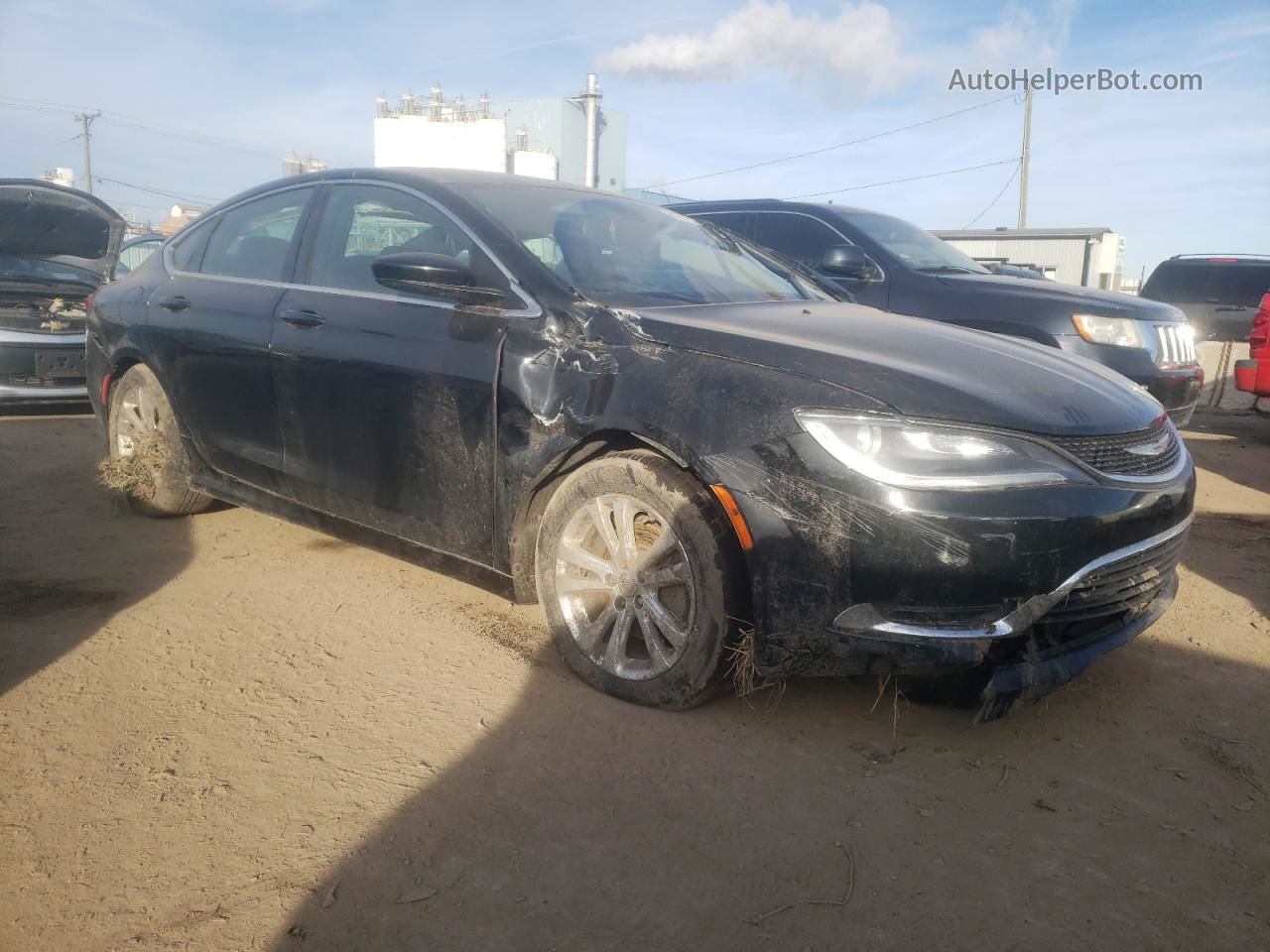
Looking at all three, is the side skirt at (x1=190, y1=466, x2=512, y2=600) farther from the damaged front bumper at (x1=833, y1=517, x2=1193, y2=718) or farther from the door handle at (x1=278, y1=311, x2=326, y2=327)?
the damaged front bumper at (x1=833, y1=517, x2=1193, y2=718)

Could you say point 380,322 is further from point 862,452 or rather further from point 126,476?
point 126,476

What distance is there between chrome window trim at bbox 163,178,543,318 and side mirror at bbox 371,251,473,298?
0.34ft

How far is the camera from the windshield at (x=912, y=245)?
6796 millimetres

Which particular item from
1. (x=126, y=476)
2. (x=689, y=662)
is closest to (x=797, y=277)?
(x=689, y=662)

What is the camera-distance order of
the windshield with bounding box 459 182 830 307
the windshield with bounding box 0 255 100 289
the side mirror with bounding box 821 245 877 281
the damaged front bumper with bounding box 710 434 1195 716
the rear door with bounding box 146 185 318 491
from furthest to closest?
the windshield with bounding box 0 255 100 289 → the side mirror with bounding box 821 245 877 281 → the rear door with bounding box 146 185 318 491 → the windshield with bounding box 459 182 830 307 → the damaged front bumper with bounding box 710 434 1195 716

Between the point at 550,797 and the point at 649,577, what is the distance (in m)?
0.71

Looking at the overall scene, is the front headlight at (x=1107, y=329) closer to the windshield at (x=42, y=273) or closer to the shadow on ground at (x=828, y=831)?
the shadow on ground at (x=828, y=831)

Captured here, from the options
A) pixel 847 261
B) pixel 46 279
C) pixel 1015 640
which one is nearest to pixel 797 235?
pixel 847 261

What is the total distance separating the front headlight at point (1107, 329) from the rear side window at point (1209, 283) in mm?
5434

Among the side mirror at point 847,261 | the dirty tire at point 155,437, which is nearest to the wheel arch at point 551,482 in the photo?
the dirty tire at point 155,437

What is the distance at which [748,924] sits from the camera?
197 centimetres

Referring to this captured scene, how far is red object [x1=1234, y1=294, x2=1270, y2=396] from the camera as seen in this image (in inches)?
299

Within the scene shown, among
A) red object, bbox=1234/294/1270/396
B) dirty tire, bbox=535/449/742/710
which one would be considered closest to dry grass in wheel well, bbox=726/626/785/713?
dirty tire, bbox=535/449/742/710

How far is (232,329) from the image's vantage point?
4.02m
